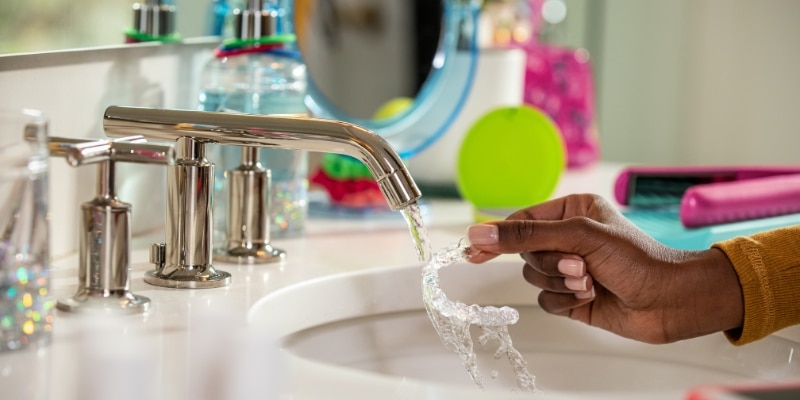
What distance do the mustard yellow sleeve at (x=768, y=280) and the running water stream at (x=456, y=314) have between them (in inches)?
6.3

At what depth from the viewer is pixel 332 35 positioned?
1161 mm

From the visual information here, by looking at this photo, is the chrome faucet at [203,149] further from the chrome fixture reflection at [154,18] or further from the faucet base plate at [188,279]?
the chrome fixture reflection at [154,18]

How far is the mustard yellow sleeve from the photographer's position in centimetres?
74

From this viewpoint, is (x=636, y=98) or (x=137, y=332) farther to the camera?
(x=636, y=98)

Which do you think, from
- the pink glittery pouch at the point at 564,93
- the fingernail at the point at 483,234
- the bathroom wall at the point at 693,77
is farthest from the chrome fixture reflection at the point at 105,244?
the bathroom wall at the point at 693,77

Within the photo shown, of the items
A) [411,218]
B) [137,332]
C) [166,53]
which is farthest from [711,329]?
[166,53]

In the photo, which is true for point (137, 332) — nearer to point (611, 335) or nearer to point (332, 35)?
point (611, 335)

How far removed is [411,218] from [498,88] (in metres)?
0.60

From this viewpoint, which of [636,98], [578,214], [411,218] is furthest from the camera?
[636,98]

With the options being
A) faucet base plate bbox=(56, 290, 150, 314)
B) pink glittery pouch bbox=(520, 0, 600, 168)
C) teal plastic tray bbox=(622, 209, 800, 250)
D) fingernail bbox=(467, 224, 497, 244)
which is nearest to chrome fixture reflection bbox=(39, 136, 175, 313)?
faucet base plate bbox=(56, 290, 150, 314)

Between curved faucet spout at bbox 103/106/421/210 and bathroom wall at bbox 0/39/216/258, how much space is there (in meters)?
0.08

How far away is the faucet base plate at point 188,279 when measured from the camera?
2.41ft

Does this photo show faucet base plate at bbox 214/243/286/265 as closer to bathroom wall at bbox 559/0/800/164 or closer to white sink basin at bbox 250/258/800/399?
white sink basin at bbox 250/258/800/399

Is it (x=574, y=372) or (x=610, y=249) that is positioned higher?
(x=610, y=249)
